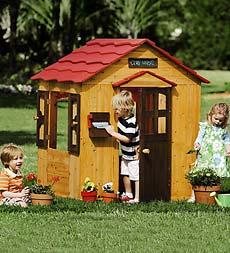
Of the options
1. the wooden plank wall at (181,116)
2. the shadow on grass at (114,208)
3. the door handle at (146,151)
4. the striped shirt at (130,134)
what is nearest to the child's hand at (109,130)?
the striped shirt at (130,134)

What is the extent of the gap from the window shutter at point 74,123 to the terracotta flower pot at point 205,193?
4.83 ft

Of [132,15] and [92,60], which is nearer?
[92,60]

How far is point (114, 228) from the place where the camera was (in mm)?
10211

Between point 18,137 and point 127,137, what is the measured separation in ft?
34.0

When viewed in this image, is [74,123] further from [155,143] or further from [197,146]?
[197,146]

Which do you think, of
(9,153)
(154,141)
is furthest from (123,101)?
(9,153)

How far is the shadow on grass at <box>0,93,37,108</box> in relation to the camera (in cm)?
3256

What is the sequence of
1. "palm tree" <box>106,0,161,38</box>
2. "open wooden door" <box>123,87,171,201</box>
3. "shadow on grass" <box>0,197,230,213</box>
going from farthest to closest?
"palm tree" <box>106,0,161,38</box>
"open wooden door" <box>123,87,171,201</box>
"shadow on grass" <box>0,197,230,213</box>

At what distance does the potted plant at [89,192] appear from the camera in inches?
482

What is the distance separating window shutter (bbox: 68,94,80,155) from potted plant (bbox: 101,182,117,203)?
20.4 inches

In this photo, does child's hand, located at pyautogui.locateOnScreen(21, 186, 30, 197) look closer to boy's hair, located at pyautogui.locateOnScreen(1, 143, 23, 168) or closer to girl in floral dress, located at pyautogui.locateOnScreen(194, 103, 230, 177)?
boy's hair, located at pyautogui.locateOnScreen(1, 143, 23, 168)

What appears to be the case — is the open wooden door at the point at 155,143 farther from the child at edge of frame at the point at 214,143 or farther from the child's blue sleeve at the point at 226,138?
the child's blue sleeve at the point at 226,138

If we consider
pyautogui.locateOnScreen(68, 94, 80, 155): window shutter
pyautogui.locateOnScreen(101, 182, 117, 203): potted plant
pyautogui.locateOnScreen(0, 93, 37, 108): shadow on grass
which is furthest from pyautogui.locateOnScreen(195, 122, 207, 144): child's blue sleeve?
pyautogui.locateOnScreen(0, 93, 37, 108): shadow on grass

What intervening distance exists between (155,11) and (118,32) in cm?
323
